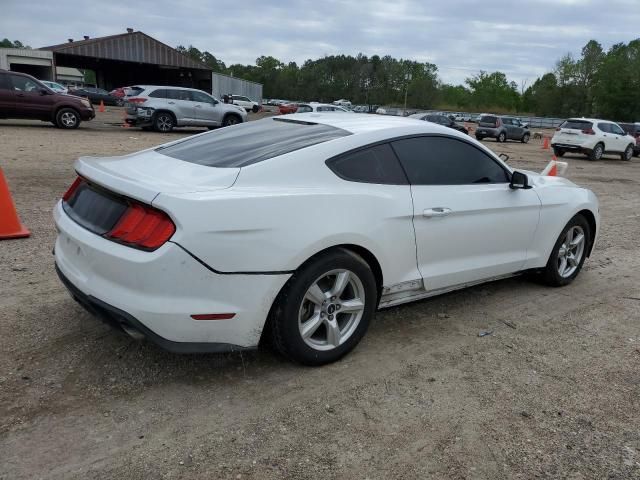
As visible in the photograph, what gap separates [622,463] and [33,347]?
3346 mm

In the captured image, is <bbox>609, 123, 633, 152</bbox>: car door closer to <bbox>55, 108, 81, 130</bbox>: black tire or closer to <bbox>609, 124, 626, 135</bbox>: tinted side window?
<bbox>609, 124, 626, 135</bbox>: tinted side window

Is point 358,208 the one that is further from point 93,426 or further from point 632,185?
point 632,185

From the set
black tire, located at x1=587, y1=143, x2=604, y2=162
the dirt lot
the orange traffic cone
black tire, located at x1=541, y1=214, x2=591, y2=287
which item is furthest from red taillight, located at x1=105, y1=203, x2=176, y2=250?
black tire, located at x1=587, y1=143, x2=604, y2=162

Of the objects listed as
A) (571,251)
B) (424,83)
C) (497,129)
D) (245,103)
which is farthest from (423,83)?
(571,251)

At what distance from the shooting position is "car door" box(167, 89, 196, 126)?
63.8 ft

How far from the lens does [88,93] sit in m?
40.3

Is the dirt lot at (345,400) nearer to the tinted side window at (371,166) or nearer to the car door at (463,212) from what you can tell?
A: the car door at (463,212)

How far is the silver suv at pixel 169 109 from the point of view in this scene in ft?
62.7

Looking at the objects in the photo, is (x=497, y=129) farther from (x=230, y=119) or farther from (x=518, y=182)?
(x=518, y=182)

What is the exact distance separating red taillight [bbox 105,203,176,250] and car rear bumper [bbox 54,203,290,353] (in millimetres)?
40

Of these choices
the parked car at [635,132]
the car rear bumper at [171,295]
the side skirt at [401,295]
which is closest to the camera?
the car rear bumper at [171,295]

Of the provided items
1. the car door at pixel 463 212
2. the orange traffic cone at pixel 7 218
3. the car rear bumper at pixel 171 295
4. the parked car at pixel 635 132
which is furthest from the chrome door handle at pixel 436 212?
the parked car at pixel 635 132

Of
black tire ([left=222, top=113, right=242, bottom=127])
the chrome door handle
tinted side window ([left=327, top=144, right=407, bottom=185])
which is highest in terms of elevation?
tinted side window ([left=327, top=144, right=407, bottom=185])

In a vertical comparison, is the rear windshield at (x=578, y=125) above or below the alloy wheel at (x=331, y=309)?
above
